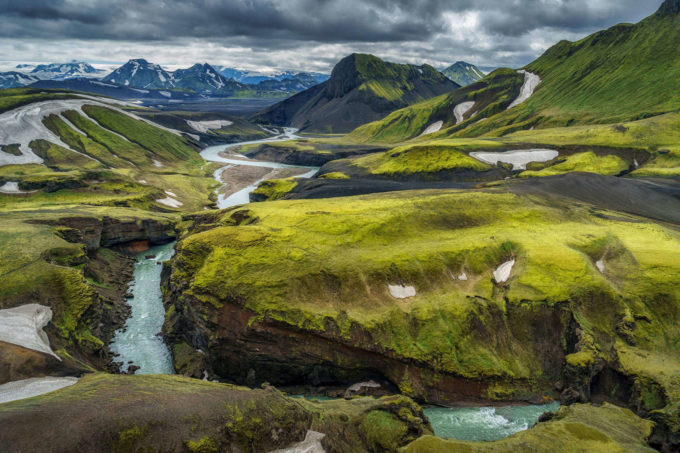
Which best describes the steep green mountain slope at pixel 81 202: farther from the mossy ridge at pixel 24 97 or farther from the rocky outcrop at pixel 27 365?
the rocky outcrop at pixel 27 365

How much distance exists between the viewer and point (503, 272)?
45469 millimetres

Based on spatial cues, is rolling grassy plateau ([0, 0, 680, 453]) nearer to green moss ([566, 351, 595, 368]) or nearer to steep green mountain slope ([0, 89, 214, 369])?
green moss ([566, 351, 595, 368])

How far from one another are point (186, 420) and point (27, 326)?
27.2m

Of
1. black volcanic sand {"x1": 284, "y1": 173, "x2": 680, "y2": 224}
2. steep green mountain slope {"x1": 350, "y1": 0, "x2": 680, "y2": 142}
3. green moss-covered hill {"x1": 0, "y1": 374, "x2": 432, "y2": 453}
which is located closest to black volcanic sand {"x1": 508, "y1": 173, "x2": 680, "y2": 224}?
black volcanic sand {"x1": 284, "y1": 173, "x2": 680, "y2": 224}

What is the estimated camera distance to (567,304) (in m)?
39.6

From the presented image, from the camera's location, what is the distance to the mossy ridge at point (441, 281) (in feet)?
125

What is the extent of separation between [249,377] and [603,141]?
399ft

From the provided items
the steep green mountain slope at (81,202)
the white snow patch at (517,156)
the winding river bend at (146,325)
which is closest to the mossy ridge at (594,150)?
the white snow patch at (517,156)

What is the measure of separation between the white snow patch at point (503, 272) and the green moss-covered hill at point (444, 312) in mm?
Answer: 752

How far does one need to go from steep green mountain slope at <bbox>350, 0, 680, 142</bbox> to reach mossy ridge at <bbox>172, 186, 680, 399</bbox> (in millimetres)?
114906

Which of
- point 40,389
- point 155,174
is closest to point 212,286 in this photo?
point 40,389

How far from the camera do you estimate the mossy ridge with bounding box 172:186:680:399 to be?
1496 inches

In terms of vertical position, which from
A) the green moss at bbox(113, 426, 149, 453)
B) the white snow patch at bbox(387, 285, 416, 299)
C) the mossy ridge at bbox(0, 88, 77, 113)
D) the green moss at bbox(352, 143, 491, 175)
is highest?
the mossy ridge at bbox(0, 88, 77, 113)

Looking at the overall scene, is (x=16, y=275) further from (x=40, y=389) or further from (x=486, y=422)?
(x=486, y=422)
